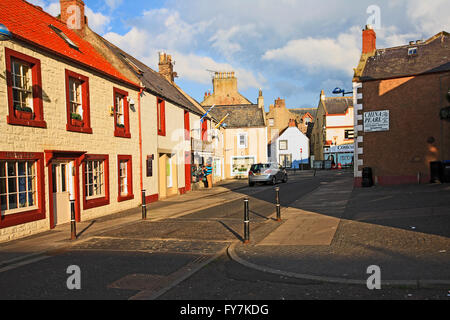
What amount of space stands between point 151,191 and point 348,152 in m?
43.6

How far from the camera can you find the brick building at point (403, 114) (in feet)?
67.3

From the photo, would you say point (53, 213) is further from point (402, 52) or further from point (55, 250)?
point (402, 52)

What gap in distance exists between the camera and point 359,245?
7.86 metres

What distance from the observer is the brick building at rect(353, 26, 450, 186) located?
2050 centimetres

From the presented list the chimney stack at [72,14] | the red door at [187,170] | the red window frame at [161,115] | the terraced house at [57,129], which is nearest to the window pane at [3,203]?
the terraced house at [57,129]

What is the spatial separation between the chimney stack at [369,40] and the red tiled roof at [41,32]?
15855 mm

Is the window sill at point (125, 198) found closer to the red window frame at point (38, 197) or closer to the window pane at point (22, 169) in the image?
the red window frame at point (38, 197)

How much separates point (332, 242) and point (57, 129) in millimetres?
9268

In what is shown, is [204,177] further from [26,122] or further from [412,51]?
[26,122]

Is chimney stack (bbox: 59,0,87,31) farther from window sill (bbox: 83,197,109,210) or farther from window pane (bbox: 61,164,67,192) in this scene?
window sill (bbox: 83,197,109,210)

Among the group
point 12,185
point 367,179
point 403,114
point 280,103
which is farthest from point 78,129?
point 280,103
